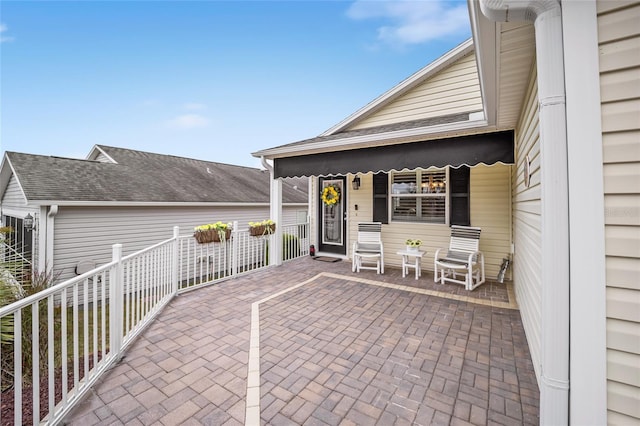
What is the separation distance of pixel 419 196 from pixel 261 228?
369 cm

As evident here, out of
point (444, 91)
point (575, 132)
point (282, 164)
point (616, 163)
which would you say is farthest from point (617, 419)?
point (444, 91)

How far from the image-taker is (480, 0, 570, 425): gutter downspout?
1.36 m

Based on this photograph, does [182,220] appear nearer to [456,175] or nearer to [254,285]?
[254,285]

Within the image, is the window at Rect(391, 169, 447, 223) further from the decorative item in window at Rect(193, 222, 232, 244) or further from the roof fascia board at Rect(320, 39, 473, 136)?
the decorative item in window at Rect(193, 222, 232, 244)

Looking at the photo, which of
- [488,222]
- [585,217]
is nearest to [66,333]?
[585,217]

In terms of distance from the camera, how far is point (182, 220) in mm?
9914

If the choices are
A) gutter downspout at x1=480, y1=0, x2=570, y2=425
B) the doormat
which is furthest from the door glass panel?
gutter downspout at x1=480, y1=0, x2=570, y2=425

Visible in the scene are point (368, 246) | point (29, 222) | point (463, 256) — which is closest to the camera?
point (463, 256)

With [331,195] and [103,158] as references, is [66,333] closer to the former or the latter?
[331,195]

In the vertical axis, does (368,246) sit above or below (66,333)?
above

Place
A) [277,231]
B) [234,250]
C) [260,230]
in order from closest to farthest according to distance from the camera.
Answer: [234,250] < [260,230] < [277,231]

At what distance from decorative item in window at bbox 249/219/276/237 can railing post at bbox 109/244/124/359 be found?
3.07 metres

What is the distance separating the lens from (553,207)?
1.39 meters

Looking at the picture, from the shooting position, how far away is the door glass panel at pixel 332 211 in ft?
25.0
